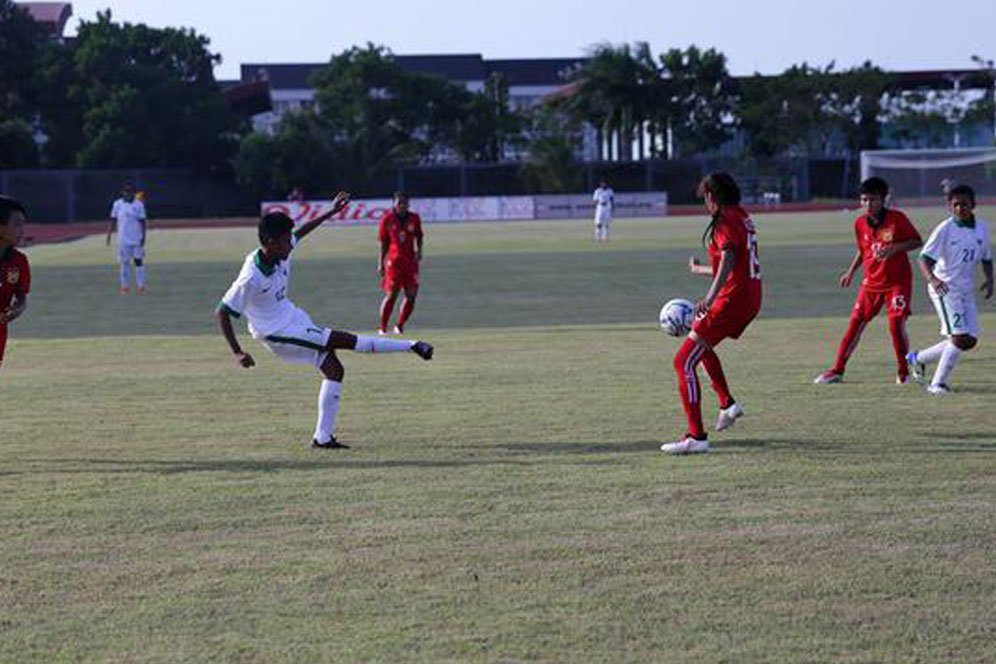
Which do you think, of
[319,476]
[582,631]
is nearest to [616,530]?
[582,631]

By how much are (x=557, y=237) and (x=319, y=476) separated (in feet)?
142

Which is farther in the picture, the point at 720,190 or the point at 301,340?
the point at 301,340

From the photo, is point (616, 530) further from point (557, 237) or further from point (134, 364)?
point (557, 237)

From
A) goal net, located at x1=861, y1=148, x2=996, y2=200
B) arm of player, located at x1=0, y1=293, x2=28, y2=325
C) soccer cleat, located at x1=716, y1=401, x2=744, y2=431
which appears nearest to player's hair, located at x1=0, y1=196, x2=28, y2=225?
arm of player, located at x1=0, y1=293, x2=28, y2=325

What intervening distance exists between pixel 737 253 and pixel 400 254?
432 inches

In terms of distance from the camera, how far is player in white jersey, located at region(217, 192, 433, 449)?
1063cm

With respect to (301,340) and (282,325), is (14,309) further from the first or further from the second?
(301,340)

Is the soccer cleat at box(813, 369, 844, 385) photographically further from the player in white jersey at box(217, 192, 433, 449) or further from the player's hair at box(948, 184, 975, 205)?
the player in white jersey at box(217, 192, 433, 449)

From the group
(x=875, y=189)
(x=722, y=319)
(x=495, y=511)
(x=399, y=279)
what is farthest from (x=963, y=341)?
(x=399, y=279)

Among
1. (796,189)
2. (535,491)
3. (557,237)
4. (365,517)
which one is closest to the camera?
(365,517)

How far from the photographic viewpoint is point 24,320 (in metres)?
Result: 23.3

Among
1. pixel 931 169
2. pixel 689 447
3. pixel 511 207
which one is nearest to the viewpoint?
pixel 689 447

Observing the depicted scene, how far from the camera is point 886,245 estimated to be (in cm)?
1389

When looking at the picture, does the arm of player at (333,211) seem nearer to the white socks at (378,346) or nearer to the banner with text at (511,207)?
the white socks at (378,346)
